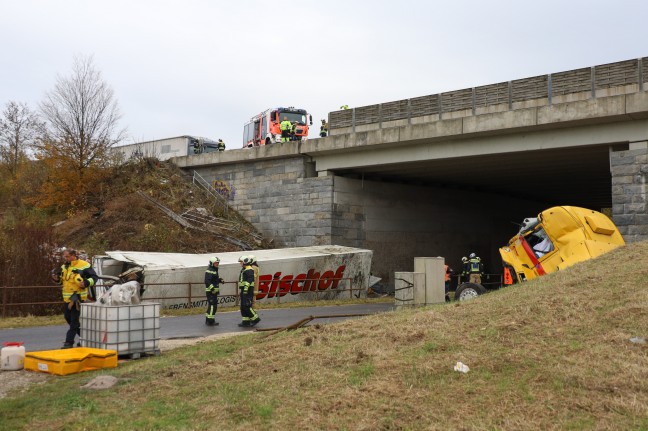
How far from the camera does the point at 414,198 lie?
30984 mm

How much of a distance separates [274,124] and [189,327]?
68.4 ft

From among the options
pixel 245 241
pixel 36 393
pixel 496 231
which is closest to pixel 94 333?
pixel 36 393

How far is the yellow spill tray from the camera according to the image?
8.82m

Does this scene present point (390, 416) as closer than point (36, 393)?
Yes

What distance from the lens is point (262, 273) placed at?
20.5 metres

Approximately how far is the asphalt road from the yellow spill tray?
2470 mm

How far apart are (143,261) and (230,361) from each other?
10.3m

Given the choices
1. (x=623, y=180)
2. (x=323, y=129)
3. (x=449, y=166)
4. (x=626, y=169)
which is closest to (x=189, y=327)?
(x=623, y=180)

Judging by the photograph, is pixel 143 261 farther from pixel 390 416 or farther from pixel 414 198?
pixel 414 198

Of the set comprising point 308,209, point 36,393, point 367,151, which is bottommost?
point 36,393

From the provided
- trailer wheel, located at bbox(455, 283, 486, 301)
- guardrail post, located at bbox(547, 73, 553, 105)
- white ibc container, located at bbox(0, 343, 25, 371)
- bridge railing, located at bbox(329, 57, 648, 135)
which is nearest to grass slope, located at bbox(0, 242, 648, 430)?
white ibc container, located at bbox(0, 343, 25, 371)

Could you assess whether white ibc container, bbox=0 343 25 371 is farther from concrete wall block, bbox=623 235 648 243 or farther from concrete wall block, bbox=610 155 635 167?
concrete wall block, bbox=610 155 635 167

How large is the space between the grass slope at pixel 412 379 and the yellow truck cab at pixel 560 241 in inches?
205

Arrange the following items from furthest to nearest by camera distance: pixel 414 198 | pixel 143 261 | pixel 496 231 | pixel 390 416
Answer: pixel 496 231 → pixel 414 198 → pixel 143 261 → pixel 390 416
